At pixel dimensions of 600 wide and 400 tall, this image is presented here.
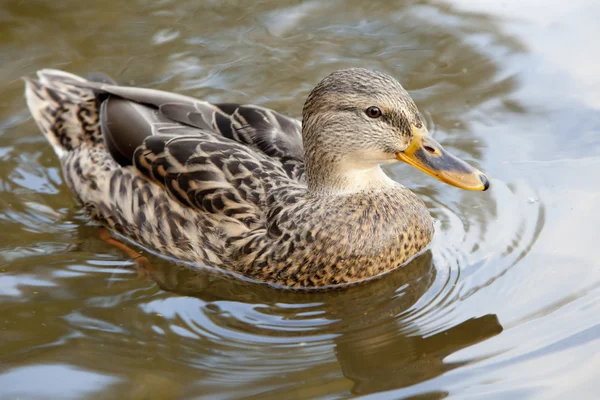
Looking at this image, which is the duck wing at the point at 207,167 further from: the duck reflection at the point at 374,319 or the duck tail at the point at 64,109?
the duck tail at the point at 64,109

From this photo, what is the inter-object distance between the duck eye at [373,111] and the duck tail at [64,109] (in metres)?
2.38

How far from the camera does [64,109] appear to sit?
716cm

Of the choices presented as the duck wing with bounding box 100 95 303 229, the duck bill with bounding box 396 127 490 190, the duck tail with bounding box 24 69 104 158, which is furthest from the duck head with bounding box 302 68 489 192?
the duck tail with bounding box 24 69 104 158

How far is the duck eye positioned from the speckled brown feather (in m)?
0.40

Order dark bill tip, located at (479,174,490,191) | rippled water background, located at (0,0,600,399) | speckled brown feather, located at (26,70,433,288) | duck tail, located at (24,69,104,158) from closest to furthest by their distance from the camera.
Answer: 1. rippled water background, located at (0,0,600,399)
2. dark bill tip, located at (479,174,490,191)
3. speckled brown feather, located at (26,70,433,288)
4. duck tail, located at (24,69,104,158)

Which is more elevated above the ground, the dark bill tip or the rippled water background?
the dark bill tip

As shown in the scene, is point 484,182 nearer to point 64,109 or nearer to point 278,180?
point 278,180

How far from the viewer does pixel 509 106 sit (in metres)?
7.52

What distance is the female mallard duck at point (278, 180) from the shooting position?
5.54 metres

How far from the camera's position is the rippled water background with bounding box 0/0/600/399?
496 centimetres

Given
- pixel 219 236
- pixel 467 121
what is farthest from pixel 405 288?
pixel 467 121

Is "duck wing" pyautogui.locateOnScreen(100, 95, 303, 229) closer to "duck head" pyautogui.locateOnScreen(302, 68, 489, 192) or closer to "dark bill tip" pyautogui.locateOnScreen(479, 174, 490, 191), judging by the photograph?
"duck head" pyautogui.locateOnScreen(302, 68, 489, 192)

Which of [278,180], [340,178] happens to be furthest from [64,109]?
[340,178]

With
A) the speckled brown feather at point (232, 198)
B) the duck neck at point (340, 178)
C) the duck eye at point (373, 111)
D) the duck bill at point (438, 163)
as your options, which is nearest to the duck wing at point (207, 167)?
the speckled brown feather at point (232, 198)
